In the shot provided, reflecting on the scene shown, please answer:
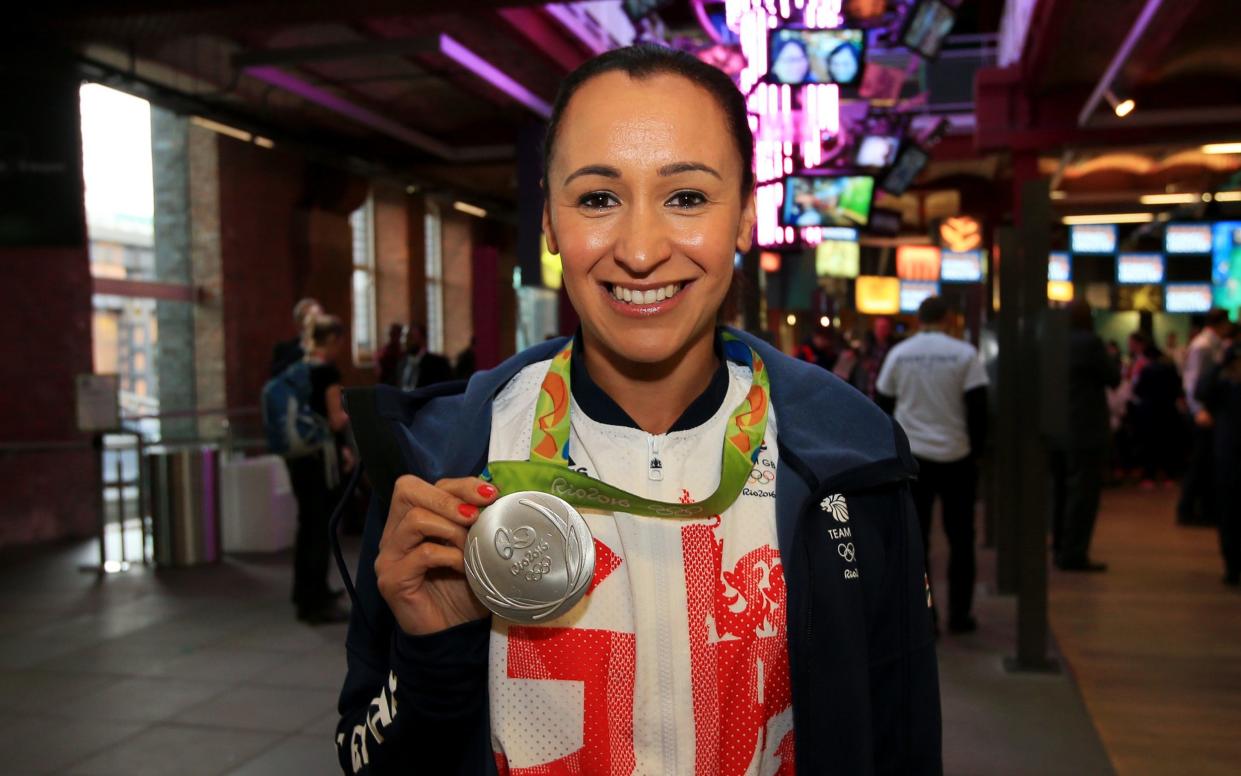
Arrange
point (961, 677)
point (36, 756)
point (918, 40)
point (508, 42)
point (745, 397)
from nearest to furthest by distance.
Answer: point (745, 397) → point (36, 756) → point (961, 677) → point (918, 40) → point (508, 42)

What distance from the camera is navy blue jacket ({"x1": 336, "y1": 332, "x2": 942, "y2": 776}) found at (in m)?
1.27

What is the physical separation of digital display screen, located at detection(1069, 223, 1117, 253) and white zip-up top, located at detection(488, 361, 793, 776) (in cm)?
1776

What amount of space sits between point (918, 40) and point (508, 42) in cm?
381

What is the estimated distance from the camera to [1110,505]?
1049 centimetres

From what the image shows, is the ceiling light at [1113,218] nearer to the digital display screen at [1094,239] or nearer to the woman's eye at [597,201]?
the digital display screen at [1094,239]

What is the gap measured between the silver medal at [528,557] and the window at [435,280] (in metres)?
17.0

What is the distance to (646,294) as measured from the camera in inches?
52.9

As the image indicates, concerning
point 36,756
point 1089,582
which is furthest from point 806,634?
point 1089,582

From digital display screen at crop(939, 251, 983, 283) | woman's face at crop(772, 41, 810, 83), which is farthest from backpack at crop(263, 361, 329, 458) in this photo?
digital display screen at crop(939, 251, 983, 283)

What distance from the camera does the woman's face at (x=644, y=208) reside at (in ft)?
4.30

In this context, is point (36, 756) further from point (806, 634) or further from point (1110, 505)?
point (1110, 505)

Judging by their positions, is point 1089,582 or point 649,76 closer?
point 649,76

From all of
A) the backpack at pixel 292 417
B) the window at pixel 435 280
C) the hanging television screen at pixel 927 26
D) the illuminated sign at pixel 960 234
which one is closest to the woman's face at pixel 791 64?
the hanging television screen at pixel 927 26

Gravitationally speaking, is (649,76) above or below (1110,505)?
above
